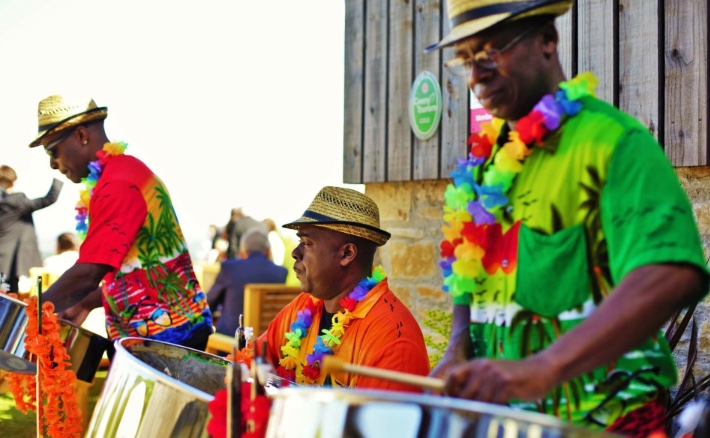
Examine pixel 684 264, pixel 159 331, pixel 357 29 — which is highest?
pixel 357 29

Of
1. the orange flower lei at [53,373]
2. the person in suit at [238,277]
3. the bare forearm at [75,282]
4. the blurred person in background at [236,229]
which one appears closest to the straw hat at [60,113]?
the bare forearm at [75,282]

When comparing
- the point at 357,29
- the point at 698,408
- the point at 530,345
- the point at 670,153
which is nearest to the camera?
the point at 698,408

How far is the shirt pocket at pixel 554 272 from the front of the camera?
4.18 feet

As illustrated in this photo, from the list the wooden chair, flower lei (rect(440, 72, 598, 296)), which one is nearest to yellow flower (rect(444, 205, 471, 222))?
flower lei (rect(440, 72, 598, 296))

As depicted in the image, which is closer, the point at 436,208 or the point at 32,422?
the point at 436,208

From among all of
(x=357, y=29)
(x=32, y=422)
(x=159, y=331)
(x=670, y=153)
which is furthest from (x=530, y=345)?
(x=32, y=422)

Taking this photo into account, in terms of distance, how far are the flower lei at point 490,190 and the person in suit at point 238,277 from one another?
4060 millimetres

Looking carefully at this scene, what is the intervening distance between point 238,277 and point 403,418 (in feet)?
15.2

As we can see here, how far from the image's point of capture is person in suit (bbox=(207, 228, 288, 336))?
558 centimetres

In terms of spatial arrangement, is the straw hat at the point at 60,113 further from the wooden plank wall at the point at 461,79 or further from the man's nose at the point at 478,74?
the man's nose at the point at 478,74

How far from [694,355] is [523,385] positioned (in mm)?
1621

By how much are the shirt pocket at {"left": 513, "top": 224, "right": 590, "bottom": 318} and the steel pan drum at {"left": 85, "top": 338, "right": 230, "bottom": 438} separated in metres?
0.63

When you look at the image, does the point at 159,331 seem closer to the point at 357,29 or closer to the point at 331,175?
the point at 357,29

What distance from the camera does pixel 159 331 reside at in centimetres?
302
